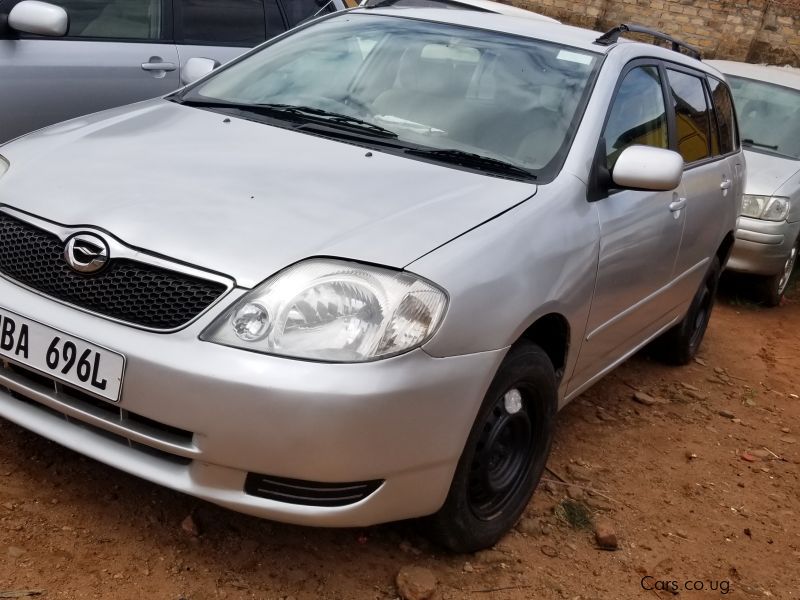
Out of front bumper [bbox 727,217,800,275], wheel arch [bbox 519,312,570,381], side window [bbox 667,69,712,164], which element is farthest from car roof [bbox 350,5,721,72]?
front bumper [bbox 727,217,800,275]

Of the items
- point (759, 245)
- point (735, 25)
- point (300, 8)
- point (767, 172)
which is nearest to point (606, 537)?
point (300, 8)

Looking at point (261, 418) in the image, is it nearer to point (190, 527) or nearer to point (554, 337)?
point (190, 527)

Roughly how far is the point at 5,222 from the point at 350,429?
1222 millimetres

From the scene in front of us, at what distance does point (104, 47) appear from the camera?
206 inches

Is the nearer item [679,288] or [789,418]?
[679,288]

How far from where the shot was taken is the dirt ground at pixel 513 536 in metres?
2.67

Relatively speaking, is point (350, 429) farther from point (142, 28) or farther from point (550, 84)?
point (142, 28)

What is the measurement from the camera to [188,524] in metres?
2.85

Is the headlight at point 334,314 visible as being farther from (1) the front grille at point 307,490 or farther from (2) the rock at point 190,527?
(2) the rock at point 190,527

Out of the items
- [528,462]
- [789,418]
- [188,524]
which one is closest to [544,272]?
[528,462]

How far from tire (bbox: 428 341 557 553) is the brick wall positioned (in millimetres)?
14243

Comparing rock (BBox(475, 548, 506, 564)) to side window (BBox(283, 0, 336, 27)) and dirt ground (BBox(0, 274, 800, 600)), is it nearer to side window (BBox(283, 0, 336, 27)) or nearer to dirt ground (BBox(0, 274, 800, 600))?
dirt ground (BBox(0, 274, 800, 600))

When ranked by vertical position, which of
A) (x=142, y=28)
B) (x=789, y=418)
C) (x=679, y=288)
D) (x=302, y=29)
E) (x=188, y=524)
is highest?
(x=302, y=29)

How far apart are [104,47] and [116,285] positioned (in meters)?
3.14
